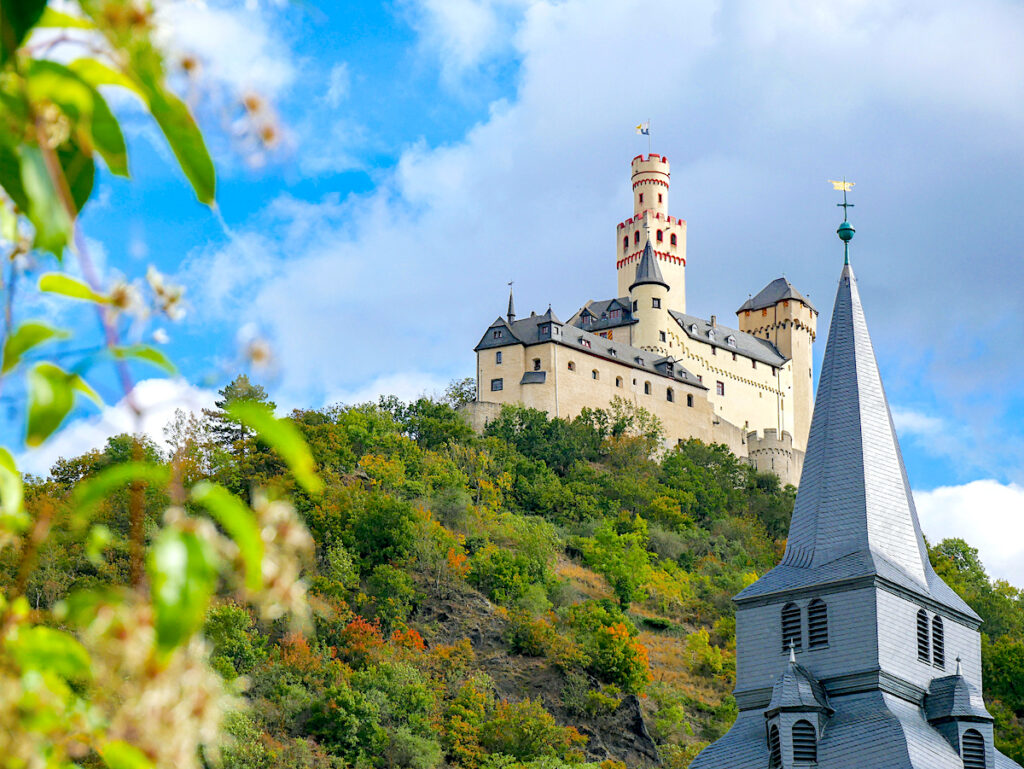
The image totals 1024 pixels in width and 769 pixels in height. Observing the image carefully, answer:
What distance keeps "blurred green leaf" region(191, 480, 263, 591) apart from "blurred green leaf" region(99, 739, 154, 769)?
0.91 feet

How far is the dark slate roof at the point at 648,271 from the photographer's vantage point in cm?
8850

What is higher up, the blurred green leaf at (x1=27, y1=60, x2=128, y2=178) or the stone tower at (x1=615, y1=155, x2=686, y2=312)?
the stone tower at (x1=615, y1=155, x2=686, y2=312)

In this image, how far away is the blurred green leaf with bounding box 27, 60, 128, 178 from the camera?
198 cm

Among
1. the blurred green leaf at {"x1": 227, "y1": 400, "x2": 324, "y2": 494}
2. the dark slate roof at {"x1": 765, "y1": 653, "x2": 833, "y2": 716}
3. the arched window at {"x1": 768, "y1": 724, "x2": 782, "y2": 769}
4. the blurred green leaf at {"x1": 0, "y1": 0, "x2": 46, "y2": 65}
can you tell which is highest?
the dark slate roof at {"x1": 765, "y1": 653, "x2": 833, "y2": 716}

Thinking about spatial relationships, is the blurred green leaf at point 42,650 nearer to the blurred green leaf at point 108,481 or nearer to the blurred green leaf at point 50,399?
the blurred green leaf at point 108,481

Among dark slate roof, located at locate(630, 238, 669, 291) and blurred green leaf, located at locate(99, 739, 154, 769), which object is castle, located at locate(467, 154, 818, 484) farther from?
blurred green leaf, located at locate(99, 739, 154, 769)

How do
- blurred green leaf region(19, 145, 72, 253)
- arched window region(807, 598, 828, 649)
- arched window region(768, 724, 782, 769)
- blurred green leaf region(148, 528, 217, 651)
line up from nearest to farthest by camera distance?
blurred green leaf region(148, 528, 217, 651) < blurred green leaf region(19, 145, 72, 253) < arched window region(768, 724, 782, 769) < arched window region(807, 598, 828, 649)

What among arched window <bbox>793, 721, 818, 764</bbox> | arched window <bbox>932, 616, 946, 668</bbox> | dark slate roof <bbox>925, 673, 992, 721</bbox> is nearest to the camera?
arched window <bbox>793, 721, 818, 764</bbox>

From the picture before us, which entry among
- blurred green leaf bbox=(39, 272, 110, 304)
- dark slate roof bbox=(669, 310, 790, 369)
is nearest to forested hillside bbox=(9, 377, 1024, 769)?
dark slate roof bbox=(669, 310, 790, 369)

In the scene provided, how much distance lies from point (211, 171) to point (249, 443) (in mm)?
62283

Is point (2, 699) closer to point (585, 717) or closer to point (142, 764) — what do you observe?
point (142, 764)

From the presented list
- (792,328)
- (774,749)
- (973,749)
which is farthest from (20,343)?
(792,328)

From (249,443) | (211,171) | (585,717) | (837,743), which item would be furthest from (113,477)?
→ (249,443)

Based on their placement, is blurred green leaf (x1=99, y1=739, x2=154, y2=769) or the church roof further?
the church roof
